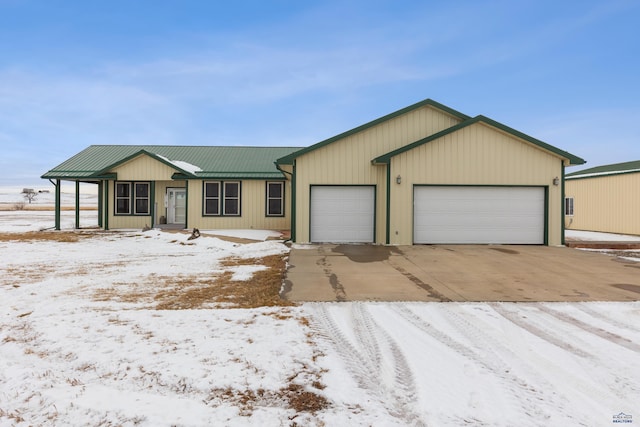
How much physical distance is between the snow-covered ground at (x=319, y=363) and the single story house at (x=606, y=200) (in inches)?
587

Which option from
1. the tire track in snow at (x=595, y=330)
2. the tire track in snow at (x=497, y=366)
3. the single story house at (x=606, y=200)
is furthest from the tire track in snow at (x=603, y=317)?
the single story house at (x=606, y=200)

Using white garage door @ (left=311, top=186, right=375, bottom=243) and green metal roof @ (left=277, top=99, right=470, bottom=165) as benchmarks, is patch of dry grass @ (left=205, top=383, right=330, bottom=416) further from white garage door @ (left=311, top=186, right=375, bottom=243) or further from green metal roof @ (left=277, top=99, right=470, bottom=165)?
green metal roof @ (left=277, top=99, right=470, bottom=165)

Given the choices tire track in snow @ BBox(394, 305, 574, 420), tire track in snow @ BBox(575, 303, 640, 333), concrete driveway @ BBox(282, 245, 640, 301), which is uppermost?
concrete driveway @ BBox(282, 245, 640, 301)

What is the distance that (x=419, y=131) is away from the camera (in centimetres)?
1405

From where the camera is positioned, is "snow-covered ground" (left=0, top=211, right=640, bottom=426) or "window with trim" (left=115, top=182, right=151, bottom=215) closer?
"snow-covered ground" (left=0, top=211, right=640, bottom=426)

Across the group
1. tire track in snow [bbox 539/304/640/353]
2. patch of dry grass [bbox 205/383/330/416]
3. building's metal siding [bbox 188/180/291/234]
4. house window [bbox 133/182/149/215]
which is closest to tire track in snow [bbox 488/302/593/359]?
tire track in snow [bbox 539/304/640/353]

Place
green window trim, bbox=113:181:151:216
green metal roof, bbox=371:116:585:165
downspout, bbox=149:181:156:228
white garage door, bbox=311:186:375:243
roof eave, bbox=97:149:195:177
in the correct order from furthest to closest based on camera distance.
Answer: green window trim, bbox=113:181:151:216 < downspout, bbox=149:181:156:228 < roof eave, bbox=97:149:195:177 < white garage door, bbox=311:186:375:243 < green metal roof, bbox=371:116:585:165

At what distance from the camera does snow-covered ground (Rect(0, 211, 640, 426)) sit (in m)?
2.79

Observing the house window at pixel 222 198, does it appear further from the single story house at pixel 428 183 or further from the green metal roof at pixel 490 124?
the green metal roof at pixel 490 124

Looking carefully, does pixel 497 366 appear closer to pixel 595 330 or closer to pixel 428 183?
pixel 595 330

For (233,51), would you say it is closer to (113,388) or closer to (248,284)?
(248,284)

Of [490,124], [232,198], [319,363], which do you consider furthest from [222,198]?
[319,363]

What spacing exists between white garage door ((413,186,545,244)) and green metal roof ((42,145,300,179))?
8.54 m

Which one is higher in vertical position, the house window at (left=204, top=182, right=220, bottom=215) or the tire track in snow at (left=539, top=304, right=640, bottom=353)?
the house window at (left=204, top=182, right=220, bottom=215)
